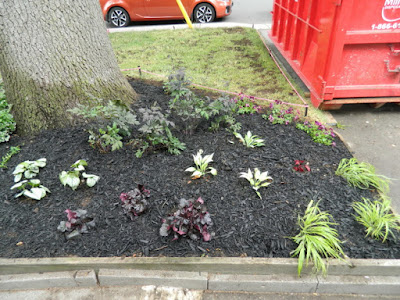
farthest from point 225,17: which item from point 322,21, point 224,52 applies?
point 322,21

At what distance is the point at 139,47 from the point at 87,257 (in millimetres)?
6388

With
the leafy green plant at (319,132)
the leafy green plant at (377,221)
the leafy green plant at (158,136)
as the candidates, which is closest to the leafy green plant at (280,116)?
the leafy green plant at (319,132)

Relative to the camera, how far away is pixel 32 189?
2.83 meters

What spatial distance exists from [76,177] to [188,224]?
1.28 m

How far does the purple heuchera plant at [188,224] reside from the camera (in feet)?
7.83

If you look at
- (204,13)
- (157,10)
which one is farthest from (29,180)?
(204,13)

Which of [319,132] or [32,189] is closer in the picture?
[32,189]

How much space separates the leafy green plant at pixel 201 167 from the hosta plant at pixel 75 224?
1.05 m

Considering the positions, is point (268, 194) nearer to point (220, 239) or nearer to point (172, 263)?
point (220, 239)

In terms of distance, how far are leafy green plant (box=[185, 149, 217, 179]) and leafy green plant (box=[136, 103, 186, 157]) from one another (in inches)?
11.8

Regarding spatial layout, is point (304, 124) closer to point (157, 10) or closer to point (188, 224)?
point (188, 224)

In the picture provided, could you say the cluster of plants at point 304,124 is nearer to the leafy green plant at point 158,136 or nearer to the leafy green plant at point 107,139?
the leafy green plant at point 158,136

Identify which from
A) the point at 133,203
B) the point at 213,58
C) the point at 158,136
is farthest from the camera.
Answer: the point at 213,58

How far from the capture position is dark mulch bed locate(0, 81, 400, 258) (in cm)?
242
